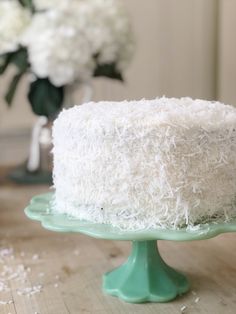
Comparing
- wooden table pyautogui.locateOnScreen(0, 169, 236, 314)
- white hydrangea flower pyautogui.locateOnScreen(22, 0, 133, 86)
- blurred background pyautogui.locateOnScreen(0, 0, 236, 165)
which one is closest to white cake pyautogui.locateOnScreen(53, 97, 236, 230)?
wooden table pyautogui.locateOnScreen(0, 169, 236, 314)

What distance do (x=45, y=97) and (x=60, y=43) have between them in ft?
0.66

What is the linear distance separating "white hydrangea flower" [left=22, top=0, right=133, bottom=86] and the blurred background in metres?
0.69

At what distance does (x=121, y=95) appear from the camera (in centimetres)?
235

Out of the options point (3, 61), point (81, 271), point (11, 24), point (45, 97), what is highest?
point (11, 24)

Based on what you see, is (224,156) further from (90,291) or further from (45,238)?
(45,238)

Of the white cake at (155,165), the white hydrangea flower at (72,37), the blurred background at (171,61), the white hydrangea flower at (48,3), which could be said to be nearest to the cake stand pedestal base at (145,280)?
the white cake at (155,165)

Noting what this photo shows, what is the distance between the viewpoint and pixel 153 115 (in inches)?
31.4

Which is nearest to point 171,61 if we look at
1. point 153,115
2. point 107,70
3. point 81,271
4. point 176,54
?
point 176,54

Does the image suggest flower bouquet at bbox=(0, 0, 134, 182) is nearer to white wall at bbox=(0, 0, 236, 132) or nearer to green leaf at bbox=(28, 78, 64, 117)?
green leaf at bbox=(28, 78, 64, 117)

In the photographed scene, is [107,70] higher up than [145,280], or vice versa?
[107,70]

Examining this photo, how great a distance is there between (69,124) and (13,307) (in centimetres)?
30

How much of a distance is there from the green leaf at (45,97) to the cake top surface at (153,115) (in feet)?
2.45

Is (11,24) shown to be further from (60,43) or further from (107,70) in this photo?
(107,70)

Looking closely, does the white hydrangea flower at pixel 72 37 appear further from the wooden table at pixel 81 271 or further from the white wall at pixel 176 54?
the white wall at pixel 176 54
